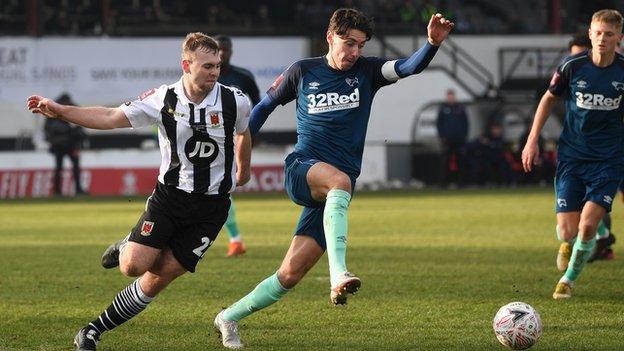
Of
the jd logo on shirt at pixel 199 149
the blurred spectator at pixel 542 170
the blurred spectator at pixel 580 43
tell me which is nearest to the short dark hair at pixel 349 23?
the jd logo on shirt at pixel 199 149

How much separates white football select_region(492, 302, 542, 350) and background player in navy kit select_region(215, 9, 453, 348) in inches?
47.8

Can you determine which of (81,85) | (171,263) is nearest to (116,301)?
(171,263)

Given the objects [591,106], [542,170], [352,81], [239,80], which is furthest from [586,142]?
[542,170]

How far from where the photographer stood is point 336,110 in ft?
28.3

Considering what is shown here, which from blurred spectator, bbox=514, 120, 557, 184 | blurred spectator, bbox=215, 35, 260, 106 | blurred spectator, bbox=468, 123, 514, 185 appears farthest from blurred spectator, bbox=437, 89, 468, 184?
blurred spectator, bbox=215, 35, 260, 106

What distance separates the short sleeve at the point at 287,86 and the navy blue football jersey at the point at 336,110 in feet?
0.17

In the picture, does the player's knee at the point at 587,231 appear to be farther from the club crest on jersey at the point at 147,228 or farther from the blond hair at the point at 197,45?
the club crest on jersey at the point at 147,228

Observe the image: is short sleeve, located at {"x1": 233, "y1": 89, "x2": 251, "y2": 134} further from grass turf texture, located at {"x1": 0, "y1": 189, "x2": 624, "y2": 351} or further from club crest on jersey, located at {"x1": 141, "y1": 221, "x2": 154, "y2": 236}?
grass turf texture, located at {"x1": 0, "y1": 189, "x2": 624, "y2": 351}

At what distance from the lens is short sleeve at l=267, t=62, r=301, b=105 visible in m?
8.86

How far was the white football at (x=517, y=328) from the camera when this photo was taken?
806 centimetres

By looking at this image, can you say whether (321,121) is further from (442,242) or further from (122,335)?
(442,242)

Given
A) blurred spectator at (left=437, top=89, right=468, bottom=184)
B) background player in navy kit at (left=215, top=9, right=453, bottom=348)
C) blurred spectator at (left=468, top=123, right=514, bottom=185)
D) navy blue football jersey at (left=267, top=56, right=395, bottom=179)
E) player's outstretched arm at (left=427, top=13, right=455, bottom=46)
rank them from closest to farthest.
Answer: player's outstretched arm at (left=427, top=13, right=455, bottom=46)
background player in navy kit at (left=215, top=9, right=453, bottom=348)
navy blue football jersey at (left=267, top=56, right=395, bottom=179)
blurred spectator at (left=437, top=89, right=468, bottom=184)
blurred spectator at (left=468, top=123, right=514, bottom=185)

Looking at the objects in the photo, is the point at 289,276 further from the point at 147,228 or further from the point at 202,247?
the point at 147,228

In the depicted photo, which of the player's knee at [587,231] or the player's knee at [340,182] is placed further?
the player's knee at [587,231]
